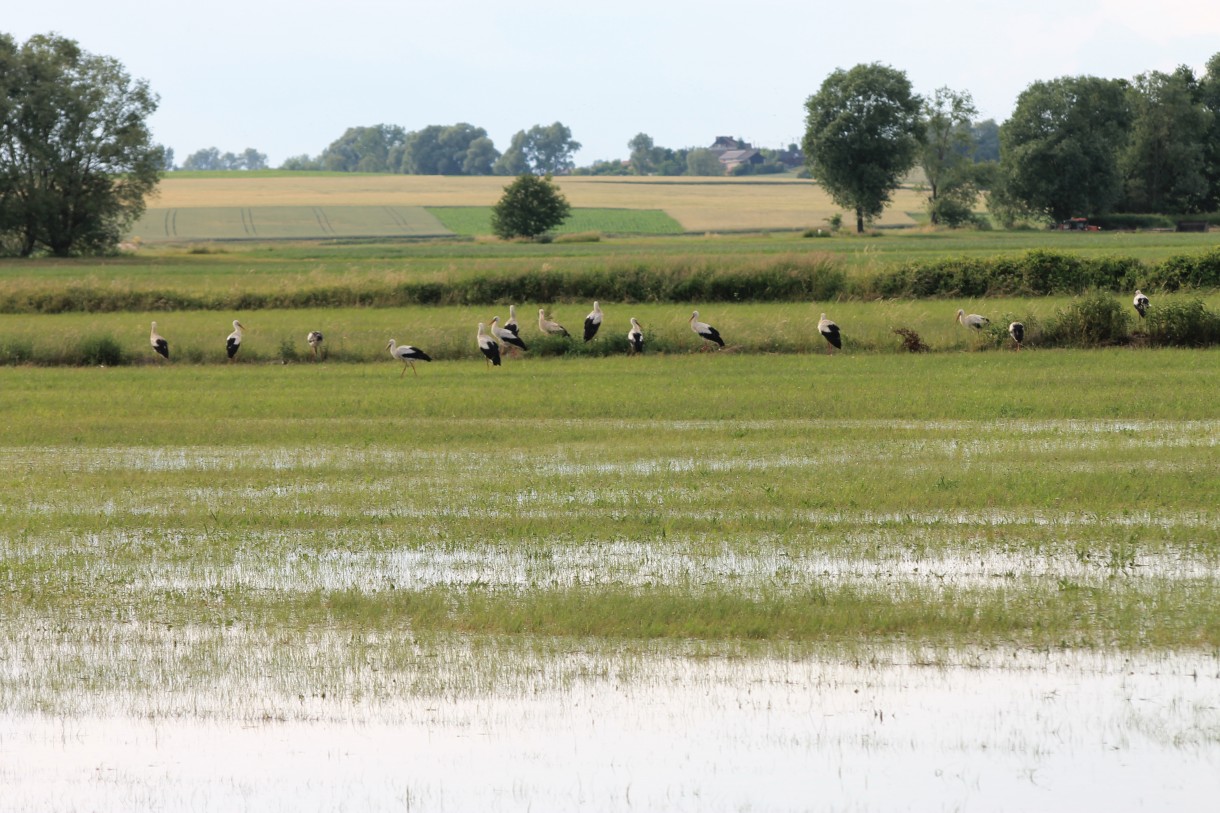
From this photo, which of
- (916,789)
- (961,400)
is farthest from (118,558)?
(961,400)

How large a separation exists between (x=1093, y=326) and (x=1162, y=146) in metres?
109

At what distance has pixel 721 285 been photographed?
51344mm

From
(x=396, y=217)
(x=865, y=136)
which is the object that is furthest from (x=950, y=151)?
(x=396, y=217)

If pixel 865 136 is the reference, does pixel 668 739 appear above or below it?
below

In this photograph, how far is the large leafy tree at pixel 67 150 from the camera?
9438 centimetres

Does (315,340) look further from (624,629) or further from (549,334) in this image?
(624,629)

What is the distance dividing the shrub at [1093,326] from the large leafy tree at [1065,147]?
98.9 metres

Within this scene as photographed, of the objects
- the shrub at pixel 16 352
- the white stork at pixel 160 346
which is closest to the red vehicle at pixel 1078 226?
the white stork at pixel 160 346

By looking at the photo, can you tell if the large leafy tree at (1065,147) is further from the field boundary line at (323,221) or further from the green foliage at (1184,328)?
the green foliage at (1184,328)

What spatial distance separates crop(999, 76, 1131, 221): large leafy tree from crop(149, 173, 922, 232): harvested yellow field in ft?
47.7

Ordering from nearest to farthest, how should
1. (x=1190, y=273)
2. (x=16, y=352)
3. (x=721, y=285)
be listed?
(x=16, y=352), (x=1190, y=273), (x=721, y=285)

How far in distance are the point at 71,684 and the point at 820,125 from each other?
5205 inches

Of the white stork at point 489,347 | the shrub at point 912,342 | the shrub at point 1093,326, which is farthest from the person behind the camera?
A: the shrub at point 912,342

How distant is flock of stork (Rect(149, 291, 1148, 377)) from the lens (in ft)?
120
